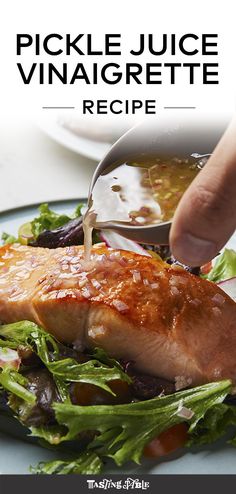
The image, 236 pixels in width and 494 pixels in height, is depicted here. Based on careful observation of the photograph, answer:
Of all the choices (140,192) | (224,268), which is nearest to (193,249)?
(140,192)

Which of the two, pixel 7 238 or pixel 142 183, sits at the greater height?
pixel 142 183

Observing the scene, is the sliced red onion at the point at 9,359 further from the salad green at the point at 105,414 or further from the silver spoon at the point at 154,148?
the silver spoon at the point at 154,148

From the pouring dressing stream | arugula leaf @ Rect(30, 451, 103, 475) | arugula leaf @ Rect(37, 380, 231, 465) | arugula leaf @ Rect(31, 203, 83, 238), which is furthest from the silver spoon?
arugula leaf @ Rect(31, 203, 83, 238)

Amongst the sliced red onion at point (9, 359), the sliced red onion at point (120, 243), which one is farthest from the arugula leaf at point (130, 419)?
the sliced red onion at point (120, 243)

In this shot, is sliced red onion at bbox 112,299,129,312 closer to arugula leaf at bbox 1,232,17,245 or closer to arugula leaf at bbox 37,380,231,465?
arugula leaf at bbox 37,380,231,465

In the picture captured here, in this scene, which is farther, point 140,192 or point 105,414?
point 140,192

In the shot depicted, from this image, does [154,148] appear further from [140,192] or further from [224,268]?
[224,268]
